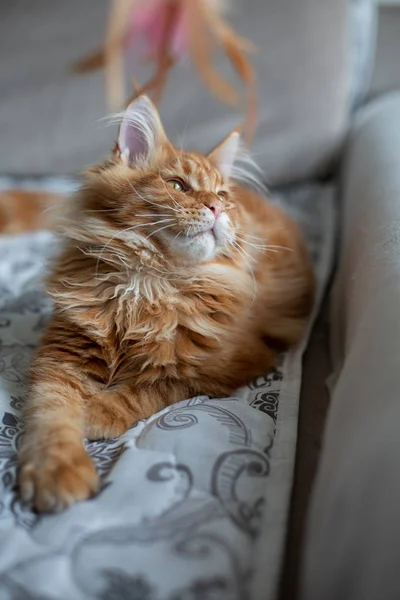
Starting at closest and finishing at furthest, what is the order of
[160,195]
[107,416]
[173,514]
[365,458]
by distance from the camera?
1. [365,458]
2. [173,514]
3. [107,416]
4. [160,195]

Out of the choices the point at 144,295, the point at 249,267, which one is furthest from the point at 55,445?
the point at 249,267

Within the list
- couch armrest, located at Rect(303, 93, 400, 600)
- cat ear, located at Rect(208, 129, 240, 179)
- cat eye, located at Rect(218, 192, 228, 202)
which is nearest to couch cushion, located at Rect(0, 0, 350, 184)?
cat ear, located at Rect(208, 129, 240, 179)

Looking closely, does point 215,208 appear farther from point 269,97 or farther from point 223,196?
point 269,97

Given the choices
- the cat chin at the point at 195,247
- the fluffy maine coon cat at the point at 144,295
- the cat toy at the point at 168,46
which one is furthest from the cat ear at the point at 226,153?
the cat toy at the point at 168,46

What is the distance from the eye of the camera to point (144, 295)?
3.88ft

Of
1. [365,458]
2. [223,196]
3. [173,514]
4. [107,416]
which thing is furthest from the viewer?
[223,196]

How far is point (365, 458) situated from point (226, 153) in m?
0.86

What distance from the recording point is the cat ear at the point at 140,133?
3.93 ft

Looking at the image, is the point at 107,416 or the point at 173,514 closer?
the point at 173,514

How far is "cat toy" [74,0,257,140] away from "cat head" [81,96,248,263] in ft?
3.42

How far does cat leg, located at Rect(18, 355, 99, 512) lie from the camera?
85 cm

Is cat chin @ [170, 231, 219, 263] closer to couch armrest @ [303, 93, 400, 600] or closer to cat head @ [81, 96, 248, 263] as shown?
cat head @ [81, 96, 248, 263]

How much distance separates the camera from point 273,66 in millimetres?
2260

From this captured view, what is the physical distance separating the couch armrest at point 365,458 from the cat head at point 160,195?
0.32 meters
